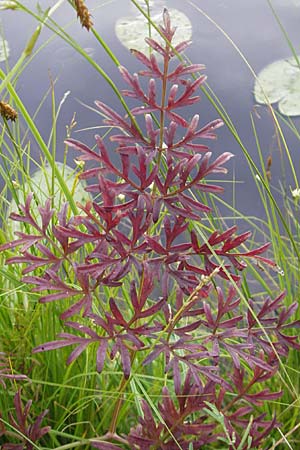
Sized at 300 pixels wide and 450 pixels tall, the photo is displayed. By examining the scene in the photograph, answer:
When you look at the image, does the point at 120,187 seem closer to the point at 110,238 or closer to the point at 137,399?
the point at 110,238

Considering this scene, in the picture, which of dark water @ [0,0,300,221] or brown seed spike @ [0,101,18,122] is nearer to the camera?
brown seed spike @ [0,101,18,122]

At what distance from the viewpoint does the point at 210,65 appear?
1.87 m

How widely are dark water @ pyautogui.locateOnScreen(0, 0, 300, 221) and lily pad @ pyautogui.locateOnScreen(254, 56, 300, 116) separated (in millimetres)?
26

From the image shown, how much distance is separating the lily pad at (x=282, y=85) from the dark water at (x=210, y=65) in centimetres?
3

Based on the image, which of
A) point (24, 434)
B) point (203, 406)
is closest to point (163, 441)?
point (203, 406)

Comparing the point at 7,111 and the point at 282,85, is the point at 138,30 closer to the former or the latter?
the point at 282,85

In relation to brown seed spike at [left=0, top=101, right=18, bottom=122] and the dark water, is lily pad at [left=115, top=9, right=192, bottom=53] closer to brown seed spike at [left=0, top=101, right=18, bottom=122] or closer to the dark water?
the dark water

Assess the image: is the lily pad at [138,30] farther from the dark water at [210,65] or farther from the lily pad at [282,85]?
the lily pad at [282,85]

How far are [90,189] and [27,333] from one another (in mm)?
360

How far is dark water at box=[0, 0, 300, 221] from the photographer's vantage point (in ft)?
5.41

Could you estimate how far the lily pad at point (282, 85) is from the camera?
6.32 feet

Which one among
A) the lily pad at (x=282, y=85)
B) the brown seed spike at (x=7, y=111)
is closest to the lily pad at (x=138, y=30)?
the lily pad at (x=282, y=85)

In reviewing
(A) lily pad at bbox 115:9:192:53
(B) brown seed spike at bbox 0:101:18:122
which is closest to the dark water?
(A) lily pad at bbox 115:9:192:53

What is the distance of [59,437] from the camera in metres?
0.96
